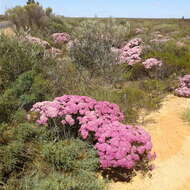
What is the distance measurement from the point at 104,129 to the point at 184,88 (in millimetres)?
5063

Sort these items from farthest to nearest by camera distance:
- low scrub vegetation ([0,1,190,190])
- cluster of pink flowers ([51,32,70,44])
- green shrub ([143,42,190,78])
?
cluster of pink flowers ([51,32,70,44])
green shrub ([143,42,190,78])
low scrub vegetation ([0,1,190,190])

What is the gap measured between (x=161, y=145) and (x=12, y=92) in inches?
134

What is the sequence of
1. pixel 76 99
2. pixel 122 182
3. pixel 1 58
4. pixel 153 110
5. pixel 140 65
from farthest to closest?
pixel 140 65
pixel 153 110
pixel 1 58
pixel 76 99
pixel 122 182

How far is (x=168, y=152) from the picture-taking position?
5039 mm

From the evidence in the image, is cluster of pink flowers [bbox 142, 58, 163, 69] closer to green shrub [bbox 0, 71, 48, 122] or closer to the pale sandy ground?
the pale sandy ground

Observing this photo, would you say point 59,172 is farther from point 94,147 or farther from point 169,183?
point 169,183

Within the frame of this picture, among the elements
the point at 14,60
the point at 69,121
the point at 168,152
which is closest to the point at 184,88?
the point at 168,152

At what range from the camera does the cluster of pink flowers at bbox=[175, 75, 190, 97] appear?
27.1 feet

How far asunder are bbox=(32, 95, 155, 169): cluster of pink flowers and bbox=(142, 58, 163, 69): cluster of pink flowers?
16.4 ft

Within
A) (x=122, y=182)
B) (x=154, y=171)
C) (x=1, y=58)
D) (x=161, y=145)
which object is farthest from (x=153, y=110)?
(x=1, y=58)

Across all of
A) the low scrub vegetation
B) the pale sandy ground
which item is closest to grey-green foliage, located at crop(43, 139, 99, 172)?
the low scrub vegetation

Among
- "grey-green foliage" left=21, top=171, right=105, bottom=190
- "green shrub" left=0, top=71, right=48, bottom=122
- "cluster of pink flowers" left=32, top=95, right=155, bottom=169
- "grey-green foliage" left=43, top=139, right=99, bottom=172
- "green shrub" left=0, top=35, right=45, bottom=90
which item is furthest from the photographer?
"green shrub" left=0, top=35, right=45, bottom=90

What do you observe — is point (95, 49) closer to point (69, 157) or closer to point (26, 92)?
point (26, 92)

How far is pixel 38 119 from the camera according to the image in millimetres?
4617
